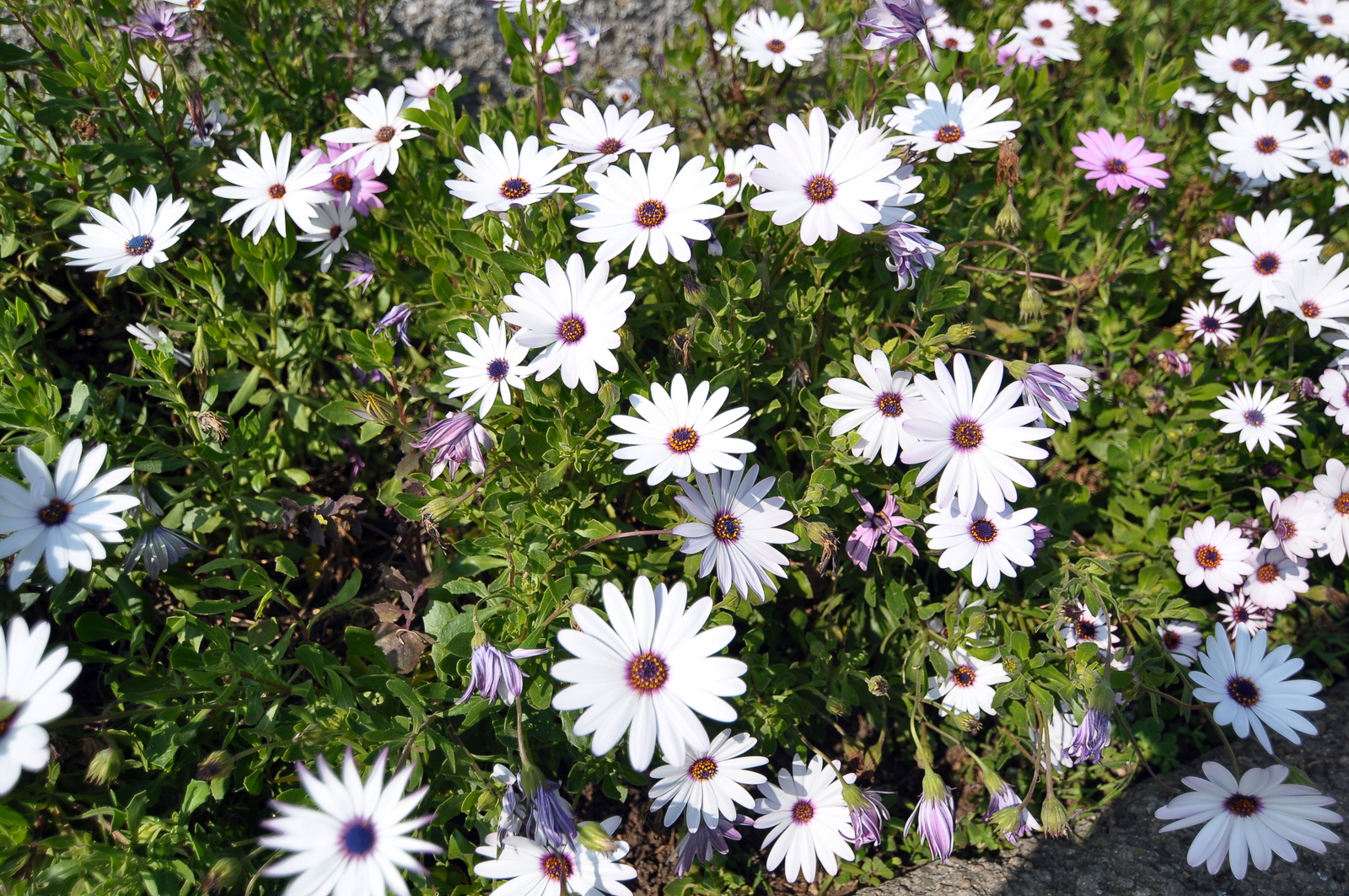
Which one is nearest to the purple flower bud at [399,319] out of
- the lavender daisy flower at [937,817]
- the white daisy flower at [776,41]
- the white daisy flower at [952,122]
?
the white daisy flower at [952,122]

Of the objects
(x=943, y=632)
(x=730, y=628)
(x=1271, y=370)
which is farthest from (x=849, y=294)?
(x=1271, y=370)

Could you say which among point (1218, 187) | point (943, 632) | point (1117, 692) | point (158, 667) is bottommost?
point (158, 667)

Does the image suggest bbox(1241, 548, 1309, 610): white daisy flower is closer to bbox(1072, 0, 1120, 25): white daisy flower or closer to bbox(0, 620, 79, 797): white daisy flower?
bbox(1072, 0, 1120, 25): white daisy flower

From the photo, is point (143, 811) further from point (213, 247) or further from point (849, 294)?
point (849, 294)

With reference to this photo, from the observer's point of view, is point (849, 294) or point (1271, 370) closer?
point (849, 294)

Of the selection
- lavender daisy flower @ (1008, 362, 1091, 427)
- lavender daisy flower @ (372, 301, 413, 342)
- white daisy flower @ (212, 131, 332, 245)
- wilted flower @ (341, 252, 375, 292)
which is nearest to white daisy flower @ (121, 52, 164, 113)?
white daisy flower @ (212, 131, 332, 245)

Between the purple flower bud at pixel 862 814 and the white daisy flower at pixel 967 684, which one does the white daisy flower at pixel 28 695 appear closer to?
the purple flower bud at pixel 862 814
